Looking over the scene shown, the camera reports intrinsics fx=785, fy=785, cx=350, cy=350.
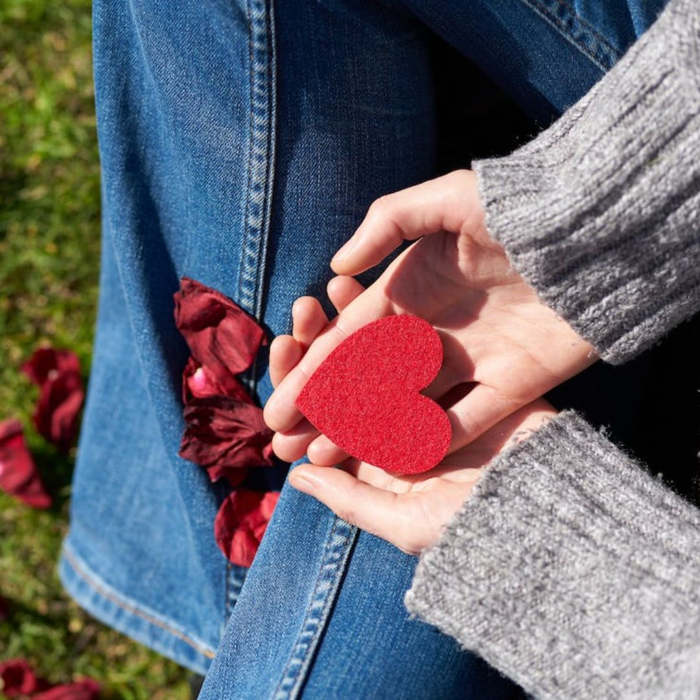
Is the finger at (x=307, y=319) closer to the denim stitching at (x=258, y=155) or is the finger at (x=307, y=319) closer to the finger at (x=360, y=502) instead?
the denim stitching at (x=258, y=155)

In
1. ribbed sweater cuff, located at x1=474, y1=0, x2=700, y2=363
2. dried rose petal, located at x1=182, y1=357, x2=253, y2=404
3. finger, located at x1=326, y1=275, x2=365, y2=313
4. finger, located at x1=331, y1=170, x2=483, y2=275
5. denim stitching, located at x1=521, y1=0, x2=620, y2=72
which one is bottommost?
dried rose petal, located at x1=182, y1=357, x2=253, y2=404

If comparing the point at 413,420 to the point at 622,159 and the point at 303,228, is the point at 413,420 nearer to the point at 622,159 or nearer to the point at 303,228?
the point at 303,228

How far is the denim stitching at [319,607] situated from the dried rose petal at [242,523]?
8.1 inches

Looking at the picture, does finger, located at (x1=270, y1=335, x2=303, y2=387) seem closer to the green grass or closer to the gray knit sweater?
the gray knit sweater

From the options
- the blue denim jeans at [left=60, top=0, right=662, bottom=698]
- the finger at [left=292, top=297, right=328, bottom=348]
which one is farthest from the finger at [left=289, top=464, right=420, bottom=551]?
the finger at [left=292, top=297, right=328, bottom=348]

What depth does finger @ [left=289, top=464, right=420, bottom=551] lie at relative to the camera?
1270 mm

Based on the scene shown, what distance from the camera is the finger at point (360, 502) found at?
127 cm

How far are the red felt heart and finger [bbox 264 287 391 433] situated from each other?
0.08 ft

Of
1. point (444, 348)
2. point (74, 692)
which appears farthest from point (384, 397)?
point (74, 692)

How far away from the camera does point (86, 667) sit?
7.46 ft

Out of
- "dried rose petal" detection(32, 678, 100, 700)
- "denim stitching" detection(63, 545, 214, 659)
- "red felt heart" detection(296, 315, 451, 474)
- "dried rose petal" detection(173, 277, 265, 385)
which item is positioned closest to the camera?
"red felt heart" detection(296, 315, 451, 474)

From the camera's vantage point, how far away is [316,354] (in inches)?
54.4

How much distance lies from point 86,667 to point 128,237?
Result: 1402 mm

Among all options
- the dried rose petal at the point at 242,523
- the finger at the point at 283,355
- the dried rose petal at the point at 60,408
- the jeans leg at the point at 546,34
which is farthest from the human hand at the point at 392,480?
the dried rose petal at the point at 60,408
